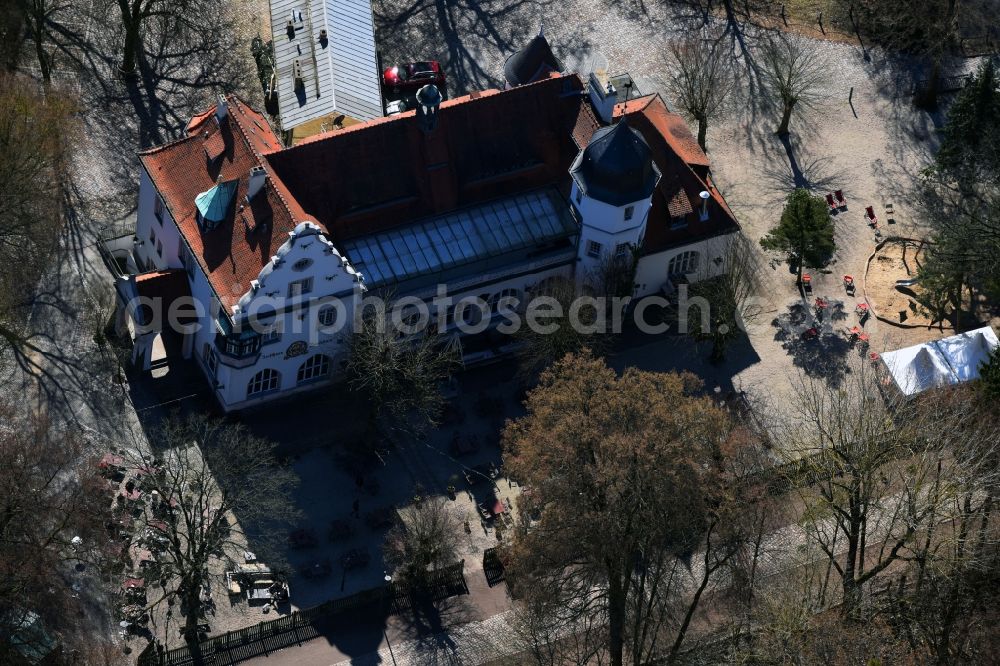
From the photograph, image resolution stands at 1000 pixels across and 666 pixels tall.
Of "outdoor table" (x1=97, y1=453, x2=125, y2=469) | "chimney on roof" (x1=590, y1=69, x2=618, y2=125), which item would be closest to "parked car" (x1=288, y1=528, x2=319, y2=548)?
"outdoor table" (x1=97, y1=453, x2=125, y2=469)

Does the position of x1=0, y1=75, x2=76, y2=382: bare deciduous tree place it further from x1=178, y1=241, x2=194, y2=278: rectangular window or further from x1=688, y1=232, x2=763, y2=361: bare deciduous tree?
x1=688, y1=232, x2=763, y2=361: bare deciduous tree

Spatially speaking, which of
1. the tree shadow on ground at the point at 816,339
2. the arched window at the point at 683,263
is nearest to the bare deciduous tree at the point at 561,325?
the arched window at the point at 683,263

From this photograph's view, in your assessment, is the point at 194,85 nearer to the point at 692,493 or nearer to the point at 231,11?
the point at 231,11

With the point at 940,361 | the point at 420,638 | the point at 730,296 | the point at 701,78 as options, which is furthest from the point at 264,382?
the point at 940,361

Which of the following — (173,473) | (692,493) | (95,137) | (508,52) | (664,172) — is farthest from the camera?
(508,52)

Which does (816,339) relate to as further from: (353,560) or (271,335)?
(271,335)

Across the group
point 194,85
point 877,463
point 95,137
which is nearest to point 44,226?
point 95,137
